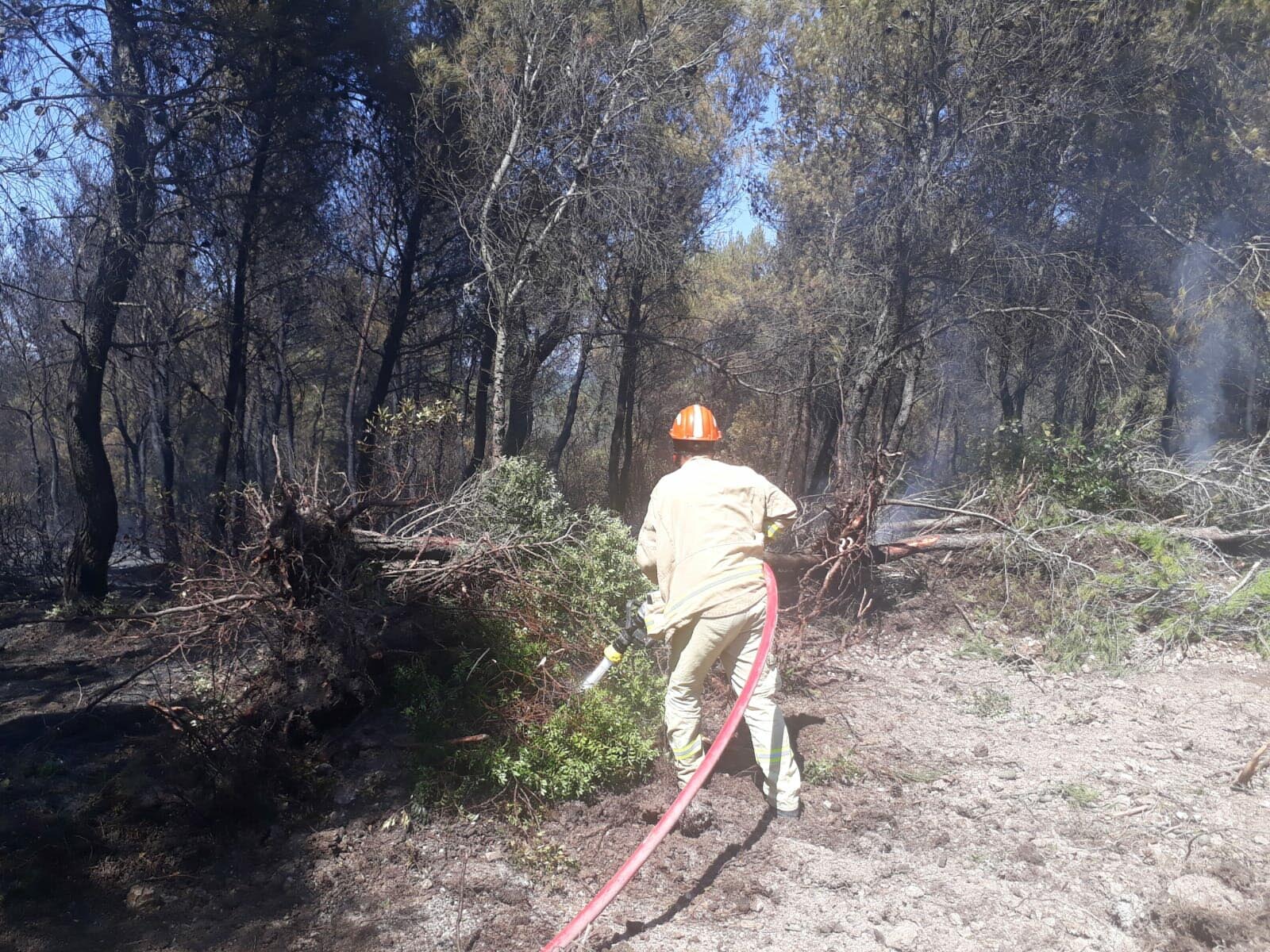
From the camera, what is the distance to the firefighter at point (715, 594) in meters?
4.18

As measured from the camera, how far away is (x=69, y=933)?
3.16 metres

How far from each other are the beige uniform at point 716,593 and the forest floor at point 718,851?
349 millimetres

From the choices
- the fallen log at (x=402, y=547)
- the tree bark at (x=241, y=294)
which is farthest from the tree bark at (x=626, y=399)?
the fallen log at (x=402, y=547)

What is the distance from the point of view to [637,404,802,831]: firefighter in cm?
418

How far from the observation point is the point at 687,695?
4336 millimetres

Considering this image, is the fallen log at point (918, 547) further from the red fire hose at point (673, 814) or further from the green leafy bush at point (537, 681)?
the red fire hose at point (673, 814)

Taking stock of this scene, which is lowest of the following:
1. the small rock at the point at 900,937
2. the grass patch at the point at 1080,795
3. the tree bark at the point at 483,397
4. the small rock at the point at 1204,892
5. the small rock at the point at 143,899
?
the small rock at the point at 900,937

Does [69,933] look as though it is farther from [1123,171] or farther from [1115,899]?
[1123,171]

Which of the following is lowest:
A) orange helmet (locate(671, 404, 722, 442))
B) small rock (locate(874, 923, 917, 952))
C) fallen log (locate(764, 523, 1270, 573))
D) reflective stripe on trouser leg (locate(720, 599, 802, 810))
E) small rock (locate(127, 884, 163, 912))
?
small rock (locate(874, 923, 917, 952))

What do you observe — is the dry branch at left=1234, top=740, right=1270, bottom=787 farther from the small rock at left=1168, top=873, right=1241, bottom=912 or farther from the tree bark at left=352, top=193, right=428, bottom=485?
the tree bark at left=352, top=193, right=428, bottom=485

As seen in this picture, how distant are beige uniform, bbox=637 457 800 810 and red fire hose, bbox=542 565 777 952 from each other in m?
0.09

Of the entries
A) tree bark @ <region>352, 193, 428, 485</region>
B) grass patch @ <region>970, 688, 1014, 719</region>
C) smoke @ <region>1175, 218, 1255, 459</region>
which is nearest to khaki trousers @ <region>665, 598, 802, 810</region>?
grass patch @ <region>970, 688, 1014, 719</region>

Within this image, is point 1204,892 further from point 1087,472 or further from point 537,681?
point 1087,472

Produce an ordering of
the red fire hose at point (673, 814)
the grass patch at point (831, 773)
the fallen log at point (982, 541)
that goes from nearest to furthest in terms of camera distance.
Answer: the red fire hose at point (673, 814) → the grass patch at point (831, 773) → the fallen log at point (982, 541)
